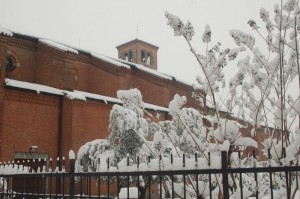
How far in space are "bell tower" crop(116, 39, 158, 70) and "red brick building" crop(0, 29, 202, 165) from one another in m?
13.3

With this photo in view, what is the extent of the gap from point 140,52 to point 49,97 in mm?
19732

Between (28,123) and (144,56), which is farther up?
(144,56)

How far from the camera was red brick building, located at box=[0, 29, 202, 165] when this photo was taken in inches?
511

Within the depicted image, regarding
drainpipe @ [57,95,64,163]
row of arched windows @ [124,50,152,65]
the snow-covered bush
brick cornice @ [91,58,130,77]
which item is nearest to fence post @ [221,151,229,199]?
the snow-covered bush

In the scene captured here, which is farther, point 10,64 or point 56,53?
point 10,64

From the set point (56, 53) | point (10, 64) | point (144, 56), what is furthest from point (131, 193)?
point (144, 56)

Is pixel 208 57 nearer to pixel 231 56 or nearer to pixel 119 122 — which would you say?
pixel 231 56

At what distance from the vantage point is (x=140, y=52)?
33.1 m

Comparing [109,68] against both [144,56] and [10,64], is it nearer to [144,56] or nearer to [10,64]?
[10,64]

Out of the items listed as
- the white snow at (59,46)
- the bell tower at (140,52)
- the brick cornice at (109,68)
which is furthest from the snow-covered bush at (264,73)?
the bell tower at (140,52)

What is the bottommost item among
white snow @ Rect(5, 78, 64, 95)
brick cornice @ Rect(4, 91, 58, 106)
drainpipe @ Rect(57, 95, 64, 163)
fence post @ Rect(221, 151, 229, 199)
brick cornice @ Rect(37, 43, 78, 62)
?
fence post @ Rect(221, 151, 229, 199)

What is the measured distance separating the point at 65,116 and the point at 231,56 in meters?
12.2

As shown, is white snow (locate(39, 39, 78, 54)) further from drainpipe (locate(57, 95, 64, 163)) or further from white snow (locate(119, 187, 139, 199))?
white snow (locate(119, 187, 139, 199))

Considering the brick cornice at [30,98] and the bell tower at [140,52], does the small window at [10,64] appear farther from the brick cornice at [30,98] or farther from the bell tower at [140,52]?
the bell tower at [140,52]
